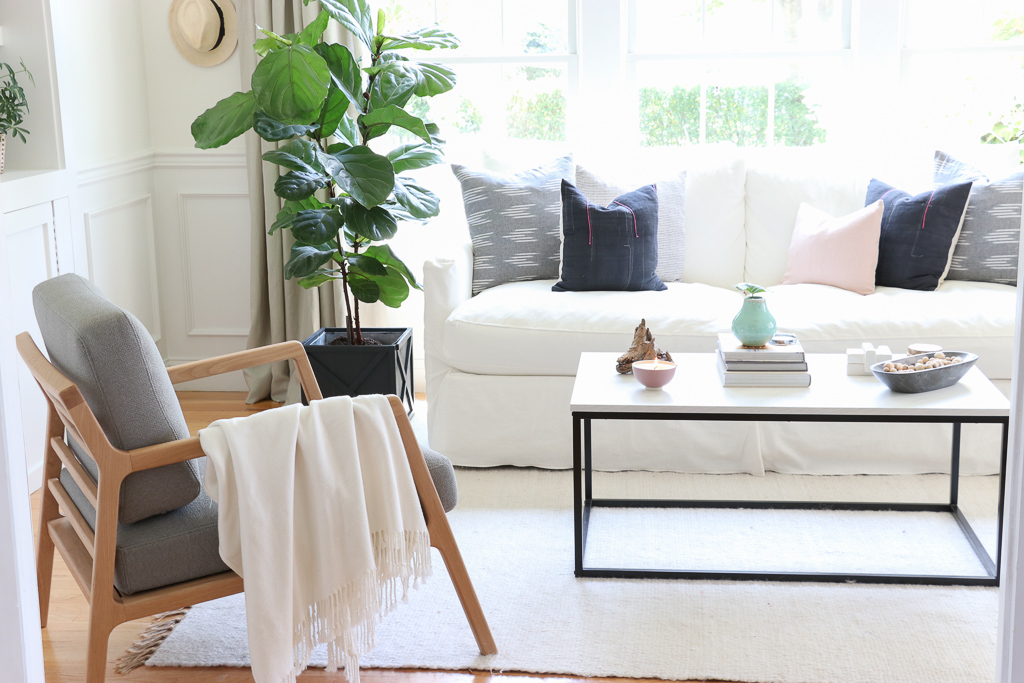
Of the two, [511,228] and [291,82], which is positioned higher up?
[291,82]

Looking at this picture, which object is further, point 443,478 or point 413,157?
point 413,157

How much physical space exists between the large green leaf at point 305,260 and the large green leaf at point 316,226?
8cm

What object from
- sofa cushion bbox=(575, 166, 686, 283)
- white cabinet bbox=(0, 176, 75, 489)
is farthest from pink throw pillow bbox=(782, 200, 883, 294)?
white cabinet bbox=(0, 176, 75, 489)

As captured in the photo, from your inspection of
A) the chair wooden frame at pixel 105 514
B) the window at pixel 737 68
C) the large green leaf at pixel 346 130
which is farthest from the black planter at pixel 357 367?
the window at pixel 737 68

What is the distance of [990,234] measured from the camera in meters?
3.29

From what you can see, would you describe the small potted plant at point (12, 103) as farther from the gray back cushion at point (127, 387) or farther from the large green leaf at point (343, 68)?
the gray back cushion at point (127, 387)

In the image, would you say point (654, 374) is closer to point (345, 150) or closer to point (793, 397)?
point (793, 397)

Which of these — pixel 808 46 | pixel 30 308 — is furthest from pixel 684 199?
pixel 30 308

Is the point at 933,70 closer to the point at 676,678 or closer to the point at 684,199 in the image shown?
the point at 684,199

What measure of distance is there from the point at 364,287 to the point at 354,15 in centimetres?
89

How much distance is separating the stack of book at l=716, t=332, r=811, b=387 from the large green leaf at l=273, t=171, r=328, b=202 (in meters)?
1.38

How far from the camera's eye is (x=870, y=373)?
8.39ft

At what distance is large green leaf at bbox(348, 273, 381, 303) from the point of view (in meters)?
3.29

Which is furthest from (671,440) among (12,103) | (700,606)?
(12,103)
